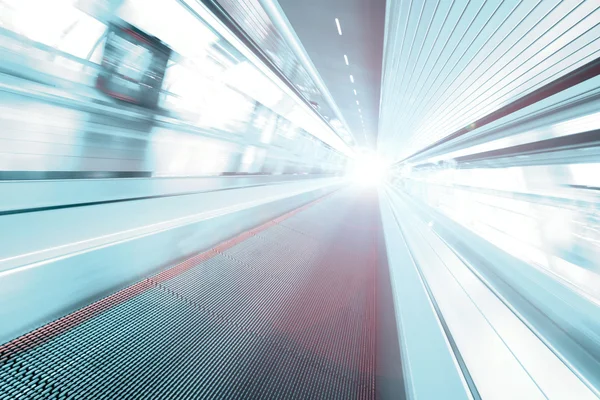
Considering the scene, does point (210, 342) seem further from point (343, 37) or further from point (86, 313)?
point (343, 37)

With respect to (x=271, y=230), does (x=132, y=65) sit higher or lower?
higher

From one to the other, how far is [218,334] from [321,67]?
7188mm

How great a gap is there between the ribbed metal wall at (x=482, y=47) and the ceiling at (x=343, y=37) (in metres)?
0.34

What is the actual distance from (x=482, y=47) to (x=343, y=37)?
Result: 300 centimetres

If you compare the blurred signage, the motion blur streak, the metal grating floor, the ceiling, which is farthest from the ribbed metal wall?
the blurred signage

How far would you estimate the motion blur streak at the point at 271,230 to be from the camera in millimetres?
1515

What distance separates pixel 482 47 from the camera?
3.28 meters

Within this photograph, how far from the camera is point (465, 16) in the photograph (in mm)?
3061

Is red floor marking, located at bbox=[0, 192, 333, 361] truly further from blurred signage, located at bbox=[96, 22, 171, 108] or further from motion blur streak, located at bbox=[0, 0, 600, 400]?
blurred signage, located at bbox=[96, 22, 171, 108]

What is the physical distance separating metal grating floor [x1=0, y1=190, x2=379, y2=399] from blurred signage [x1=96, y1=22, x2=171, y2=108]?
292 centimetres

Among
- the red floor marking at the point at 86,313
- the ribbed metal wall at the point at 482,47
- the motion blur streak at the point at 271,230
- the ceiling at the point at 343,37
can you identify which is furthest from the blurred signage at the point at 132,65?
the ribbed metal wall at the point at 482,47

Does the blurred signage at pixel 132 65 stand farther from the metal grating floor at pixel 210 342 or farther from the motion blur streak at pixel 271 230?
the metal grating floor at pixel 210 342

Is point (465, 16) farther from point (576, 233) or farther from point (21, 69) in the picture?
point (21, 69)

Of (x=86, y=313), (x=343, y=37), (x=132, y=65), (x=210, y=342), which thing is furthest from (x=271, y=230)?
(x=343, y=37)
